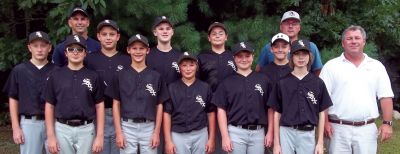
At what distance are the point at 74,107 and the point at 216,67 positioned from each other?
4.72ft

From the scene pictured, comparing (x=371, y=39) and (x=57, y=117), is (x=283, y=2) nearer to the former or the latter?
(x=371, y=39)

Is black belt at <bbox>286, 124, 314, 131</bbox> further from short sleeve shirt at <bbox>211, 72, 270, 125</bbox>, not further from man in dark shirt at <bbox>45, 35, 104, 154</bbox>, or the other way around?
man in dark shirt at <bbox>45, 35, 104, 154</bbox>

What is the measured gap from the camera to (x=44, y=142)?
208 inches

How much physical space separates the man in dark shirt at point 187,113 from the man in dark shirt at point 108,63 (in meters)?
0.53

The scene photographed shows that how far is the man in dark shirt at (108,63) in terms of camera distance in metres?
5.29

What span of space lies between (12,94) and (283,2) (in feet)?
11.6

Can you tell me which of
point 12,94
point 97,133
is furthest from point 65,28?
point 97,133

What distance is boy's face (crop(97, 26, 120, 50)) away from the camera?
5332 mm

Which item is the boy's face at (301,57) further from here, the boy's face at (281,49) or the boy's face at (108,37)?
the boy's face at (108,37)

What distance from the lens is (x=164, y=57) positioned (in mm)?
5418

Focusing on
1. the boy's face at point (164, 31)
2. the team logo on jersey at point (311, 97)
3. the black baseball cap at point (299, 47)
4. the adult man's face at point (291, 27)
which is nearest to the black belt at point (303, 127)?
the team logo on jersey at point (311, 97)

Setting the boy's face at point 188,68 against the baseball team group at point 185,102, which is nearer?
the baseball team group at point 185,102

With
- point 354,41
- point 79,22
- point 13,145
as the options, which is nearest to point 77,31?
point 79,22

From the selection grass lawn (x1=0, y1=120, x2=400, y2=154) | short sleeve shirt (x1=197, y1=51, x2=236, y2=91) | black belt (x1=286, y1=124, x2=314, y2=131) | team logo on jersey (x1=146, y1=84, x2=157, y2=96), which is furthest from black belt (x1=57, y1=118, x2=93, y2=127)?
grass lawn (x1=0, y1=120, x2=400, y2=154)
